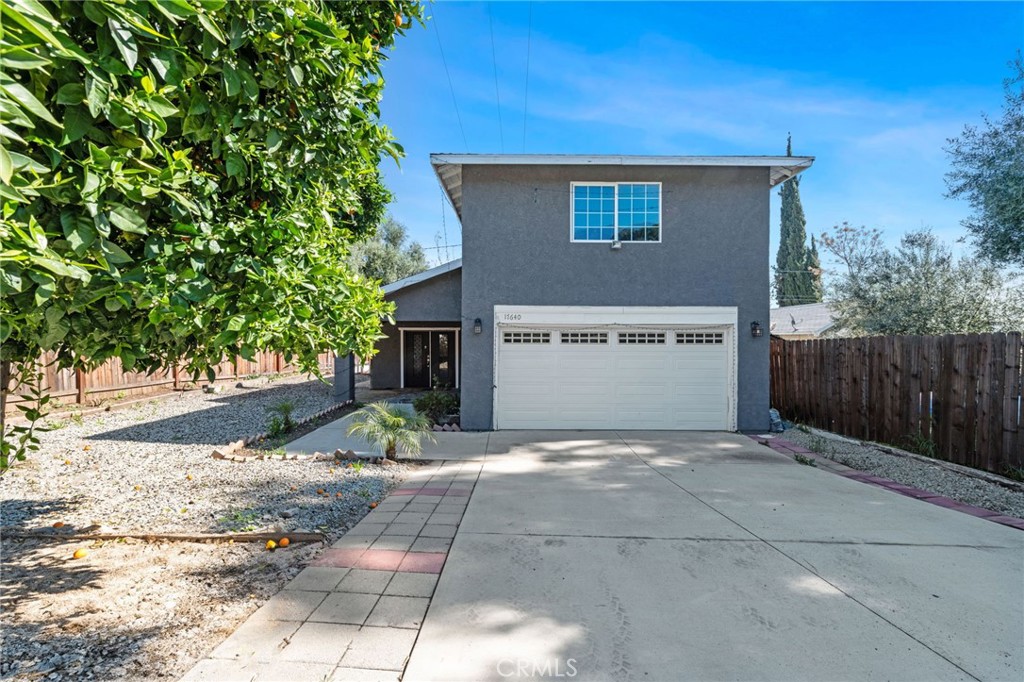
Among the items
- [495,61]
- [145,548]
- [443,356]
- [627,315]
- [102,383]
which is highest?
[495,61]

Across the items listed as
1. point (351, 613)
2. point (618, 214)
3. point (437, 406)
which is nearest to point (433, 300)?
point (437, 406)

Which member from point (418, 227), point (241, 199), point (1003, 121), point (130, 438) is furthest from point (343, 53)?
point (418, 227)

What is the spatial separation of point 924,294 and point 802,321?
9.61 metres

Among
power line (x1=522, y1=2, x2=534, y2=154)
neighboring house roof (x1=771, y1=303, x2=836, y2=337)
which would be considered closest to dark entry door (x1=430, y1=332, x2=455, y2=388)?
power line (x1=522, y1=2, x2=534, y2=154)

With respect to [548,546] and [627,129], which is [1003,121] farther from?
[548,546]

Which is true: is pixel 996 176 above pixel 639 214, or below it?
above

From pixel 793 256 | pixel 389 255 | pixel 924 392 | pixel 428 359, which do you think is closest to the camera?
pixel 924 392

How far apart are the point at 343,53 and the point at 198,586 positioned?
362cm

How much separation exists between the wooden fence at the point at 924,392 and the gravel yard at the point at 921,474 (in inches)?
18.5

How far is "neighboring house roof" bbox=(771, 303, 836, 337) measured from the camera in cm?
1923

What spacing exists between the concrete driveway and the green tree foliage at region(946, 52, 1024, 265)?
6490mm

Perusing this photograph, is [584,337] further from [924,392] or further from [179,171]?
[179,171]

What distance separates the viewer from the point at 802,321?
2134 cm

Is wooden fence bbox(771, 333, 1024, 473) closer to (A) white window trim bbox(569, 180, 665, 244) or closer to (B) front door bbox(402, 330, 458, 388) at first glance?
(A) white window trim bbox(569, 180, 665, 244)
